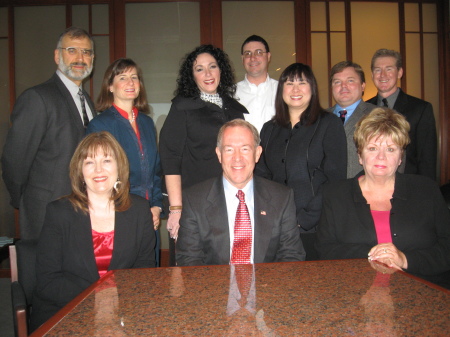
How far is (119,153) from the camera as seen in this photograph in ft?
7.02

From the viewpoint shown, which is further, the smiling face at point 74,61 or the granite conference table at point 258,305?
the smiling face at point 74,61

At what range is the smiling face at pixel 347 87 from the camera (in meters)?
2.87

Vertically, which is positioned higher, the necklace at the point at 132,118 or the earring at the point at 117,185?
the necklace at the point at 132,118

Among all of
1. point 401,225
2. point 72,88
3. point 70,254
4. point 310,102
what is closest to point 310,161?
point 310,102

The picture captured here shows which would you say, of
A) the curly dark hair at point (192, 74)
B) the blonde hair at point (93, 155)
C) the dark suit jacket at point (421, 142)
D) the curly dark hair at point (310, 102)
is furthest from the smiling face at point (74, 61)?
the dark suit jacket at point (421, 142)

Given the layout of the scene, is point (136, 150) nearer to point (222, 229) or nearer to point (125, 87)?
point (125, 87)

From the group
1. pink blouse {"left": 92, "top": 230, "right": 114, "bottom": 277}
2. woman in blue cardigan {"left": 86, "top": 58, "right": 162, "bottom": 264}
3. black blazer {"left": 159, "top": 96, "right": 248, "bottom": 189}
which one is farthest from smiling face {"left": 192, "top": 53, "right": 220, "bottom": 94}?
pink blouse {"left": 92, "top": 230, "right": 114, "bottom": 277}

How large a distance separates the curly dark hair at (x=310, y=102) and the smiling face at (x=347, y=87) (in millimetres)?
444

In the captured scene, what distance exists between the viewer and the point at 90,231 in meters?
1.93

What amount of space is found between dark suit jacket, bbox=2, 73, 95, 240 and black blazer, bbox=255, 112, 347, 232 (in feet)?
4.15

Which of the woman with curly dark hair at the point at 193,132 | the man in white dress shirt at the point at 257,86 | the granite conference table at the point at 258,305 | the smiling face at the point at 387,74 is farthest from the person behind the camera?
the man in white dress shirt at the point at 257,86

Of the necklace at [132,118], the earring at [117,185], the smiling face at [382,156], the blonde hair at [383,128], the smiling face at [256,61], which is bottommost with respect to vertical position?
the earring at [117,185]

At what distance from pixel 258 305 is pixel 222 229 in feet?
2.95

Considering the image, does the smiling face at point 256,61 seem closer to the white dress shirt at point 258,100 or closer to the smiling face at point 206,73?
the white dress shirt at point 258,100
